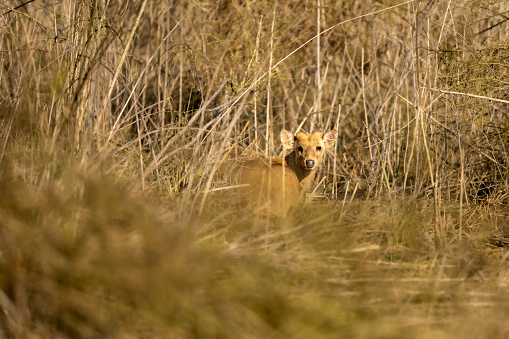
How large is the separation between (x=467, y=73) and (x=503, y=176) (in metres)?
0.95

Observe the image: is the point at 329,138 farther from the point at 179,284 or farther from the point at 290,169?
the point at 179,284

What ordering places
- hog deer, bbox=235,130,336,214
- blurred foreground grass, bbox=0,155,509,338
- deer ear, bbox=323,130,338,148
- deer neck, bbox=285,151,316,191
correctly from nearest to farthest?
blurred foreground grass, bbox=0,155,509,338 < hog deer, bbox=235,130,336,214 < deer ear, bbox=323,130,338,148 < deer neck, bbox=285,151,316,191

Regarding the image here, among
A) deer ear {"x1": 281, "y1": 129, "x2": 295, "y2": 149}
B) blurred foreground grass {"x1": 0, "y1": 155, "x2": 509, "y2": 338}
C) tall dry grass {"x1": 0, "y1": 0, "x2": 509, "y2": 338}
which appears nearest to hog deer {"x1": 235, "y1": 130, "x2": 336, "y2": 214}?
deer ear {"x1": 281, "y1": 129, "x2": 295, "y2": 149}

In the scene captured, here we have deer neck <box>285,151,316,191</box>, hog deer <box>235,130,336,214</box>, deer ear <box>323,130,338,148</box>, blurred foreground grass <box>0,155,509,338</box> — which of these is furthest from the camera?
deer neck <box>285,151,316,191</box>

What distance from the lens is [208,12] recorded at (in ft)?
20.6

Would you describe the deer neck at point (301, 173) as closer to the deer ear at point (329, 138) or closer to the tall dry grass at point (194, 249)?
the deer ear at point (329, 138)

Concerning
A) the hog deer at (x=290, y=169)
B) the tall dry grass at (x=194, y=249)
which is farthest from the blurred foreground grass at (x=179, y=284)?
the hog deer at (x=290, y=169)

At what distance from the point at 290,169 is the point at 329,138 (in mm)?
499

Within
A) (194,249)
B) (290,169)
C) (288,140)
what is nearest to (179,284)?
(194,249)

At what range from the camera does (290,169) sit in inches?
216

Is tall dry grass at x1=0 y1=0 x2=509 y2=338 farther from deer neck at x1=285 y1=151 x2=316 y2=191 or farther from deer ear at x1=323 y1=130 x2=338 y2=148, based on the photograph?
deer neck at x1=285 y1=151 x2=316 y2=191

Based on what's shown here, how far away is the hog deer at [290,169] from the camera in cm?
458

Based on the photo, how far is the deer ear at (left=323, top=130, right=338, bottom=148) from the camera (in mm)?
5536

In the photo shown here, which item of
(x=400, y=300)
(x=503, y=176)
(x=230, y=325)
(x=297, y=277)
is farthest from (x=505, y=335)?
(x=503, y=176)
